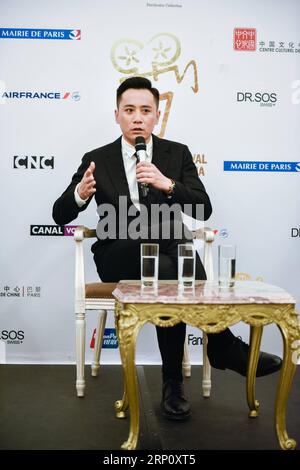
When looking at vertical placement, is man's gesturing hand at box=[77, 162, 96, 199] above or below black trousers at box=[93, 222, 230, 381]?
above

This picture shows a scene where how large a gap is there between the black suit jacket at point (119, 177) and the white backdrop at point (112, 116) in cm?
53

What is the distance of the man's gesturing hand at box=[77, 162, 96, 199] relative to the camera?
2492mm

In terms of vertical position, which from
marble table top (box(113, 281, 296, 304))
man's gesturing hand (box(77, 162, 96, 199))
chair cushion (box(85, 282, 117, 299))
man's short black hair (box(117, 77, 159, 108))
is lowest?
chair cushion (box(85, 282, 117, 299))

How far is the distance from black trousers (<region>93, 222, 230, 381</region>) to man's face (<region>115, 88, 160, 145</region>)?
2.06ft

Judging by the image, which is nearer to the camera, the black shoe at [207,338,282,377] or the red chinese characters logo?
the black shoe at [207,338,282,377]

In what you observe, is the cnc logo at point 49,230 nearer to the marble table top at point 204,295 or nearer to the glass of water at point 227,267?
the marble table top at point 204,295

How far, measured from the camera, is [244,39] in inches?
134

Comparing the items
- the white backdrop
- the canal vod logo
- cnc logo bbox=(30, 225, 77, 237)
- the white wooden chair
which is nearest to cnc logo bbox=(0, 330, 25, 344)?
the white backdrop

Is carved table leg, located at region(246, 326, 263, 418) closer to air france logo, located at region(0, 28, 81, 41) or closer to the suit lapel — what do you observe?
the suit lapel

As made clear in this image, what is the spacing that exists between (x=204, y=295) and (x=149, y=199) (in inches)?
39.1

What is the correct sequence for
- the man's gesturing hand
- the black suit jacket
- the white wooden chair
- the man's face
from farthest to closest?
the man's face → the black suit jacket → the white wooden chair → the man's gesturing hand

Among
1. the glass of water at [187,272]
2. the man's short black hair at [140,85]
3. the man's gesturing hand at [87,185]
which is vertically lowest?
the glass of water at [187,272]

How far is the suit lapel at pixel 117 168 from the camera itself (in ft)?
9.17

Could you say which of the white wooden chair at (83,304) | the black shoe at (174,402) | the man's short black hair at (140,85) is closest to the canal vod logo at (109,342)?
the white wooden chair at (83,304)
